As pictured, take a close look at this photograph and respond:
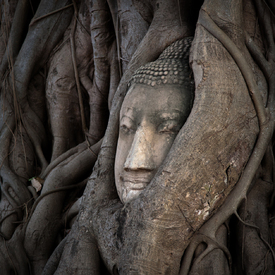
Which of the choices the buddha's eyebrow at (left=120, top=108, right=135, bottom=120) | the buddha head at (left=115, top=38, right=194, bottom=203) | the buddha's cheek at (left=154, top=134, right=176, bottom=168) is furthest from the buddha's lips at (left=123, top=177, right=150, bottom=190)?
the buddha's eyebrow at (left=120, top=108, right=135, bottom=120)

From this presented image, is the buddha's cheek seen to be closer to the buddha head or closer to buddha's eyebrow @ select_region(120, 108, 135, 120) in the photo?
the buddha head

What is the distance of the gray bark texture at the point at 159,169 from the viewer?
5.48 ft

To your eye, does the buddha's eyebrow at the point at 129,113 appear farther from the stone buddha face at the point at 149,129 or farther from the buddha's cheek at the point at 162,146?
the buddha's cheek at the point at 162,146

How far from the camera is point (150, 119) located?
188cm

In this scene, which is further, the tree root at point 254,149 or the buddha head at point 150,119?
the buddha head at point 150,119

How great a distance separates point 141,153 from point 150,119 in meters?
0.20

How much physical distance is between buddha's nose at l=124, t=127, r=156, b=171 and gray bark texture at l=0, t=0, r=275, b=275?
0.43ft

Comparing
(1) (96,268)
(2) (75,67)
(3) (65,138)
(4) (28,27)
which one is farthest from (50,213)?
(4) (28,27)

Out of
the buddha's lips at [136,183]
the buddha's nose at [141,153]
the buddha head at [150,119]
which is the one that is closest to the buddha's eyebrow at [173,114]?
the buddha head at [150,119]

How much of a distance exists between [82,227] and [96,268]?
0.24 m

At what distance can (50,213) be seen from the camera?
2822 millimetres

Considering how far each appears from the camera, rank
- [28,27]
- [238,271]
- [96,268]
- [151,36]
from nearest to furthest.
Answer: [238,271] → [96,268] → [151,36] → [28,27]

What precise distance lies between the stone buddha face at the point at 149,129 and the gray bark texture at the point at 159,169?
4.9 inches

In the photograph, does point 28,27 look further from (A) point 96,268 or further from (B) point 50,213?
(A) point 96,268
